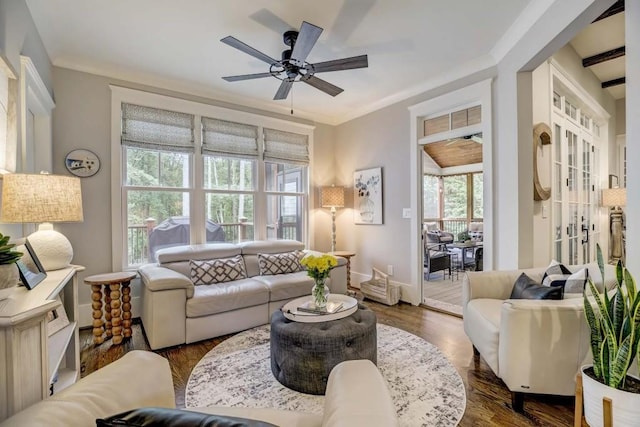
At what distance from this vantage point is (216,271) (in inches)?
135

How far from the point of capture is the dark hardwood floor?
1.79 metres

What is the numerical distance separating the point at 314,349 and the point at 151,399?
3.81ft

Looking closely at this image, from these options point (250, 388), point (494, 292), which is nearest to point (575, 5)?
point (494, 292)

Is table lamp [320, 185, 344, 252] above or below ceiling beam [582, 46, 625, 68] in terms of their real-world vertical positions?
below

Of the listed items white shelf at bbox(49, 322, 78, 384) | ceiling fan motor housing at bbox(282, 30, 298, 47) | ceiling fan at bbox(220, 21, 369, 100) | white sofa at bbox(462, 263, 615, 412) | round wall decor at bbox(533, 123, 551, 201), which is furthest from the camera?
round wall decor at bbox(533, 123, 551, 201)

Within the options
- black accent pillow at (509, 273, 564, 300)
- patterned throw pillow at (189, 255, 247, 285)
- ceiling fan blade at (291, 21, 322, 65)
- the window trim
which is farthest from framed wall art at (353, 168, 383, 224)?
ceiling fan blade at (291, 21, 322, 65)

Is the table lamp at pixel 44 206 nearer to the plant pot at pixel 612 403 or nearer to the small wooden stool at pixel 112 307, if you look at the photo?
the small wooden stool at pixel 112 307

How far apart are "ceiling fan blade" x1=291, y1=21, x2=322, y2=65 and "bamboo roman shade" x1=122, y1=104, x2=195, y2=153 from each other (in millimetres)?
1968

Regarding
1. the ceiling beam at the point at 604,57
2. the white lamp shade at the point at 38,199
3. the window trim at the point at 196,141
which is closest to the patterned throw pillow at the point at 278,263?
the window trim at the point at 196,141

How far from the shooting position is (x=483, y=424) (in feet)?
5.69

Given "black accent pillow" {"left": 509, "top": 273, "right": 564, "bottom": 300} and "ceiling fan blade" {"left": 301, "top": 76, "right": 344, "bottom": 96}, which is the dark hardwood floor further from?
"ceiling fan blade" {"left": 301, "top": 76, "right": 344, "bottom": 96}

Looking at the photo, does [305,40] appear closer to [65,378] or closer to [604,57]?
[65,378]

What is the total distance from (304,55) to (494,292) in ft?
8.22

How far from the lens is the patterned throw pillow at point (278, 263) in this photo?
376cm
